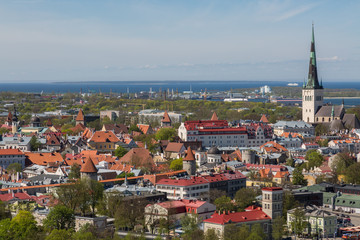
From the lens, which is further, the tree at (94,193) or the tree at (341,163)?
the tree at (341,163)

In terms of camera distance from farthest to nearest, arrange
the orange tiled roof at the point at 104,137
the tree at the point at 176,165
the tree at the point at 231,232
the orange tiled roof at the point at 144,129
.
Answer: the orange tiled roof at the point at 144,129 → the orange tiled roof at the point at 104,137 → the tree at the point at 176,165 → the tree at the point at 231,232

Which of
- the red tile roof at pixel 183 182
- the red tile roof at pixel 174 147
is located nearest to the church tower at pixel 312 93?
the red tile roof at pixel 174 147

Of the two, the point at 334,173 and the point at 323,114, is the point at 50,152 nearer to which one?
the point at 334,173

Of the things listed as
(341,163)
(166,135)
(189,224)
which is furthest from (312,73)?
(189,224)

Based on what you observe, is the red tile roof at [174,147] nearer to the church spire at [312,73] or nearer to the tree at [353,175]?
the tree at [353,175]

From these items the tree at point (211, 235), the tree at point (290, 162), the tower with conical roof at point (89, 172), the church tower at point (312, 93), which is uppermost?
the church tower at point (312, 93)

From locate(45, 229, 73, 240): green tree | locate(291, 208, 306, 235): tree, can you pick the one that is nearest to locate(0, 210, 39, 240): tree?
locate(45, 229, 73, 240): green tree

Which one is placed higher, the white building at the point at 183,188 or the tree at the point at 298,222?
the white building at the point at 183,188
